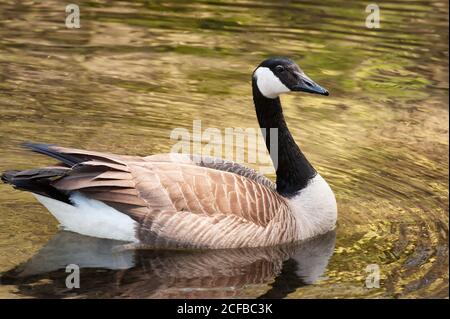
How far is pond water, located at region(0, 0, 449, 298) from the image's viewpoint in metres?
7.54

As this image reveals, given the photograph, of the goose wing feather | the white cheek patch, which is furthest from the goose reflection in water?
the white cheek patch

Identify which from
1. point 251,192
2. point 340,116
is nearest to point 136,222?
point 251,192

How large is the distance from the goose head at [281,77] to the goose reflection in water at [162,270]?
1.30 metres

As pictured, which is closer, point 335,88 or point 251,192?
point 251,192

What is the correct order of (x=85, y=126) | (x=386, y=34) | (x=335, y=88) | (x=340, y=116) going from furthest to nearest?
(x=386, y=34)
(x=335, y=88)
(x=340, y=116)
(x=85, y=126)

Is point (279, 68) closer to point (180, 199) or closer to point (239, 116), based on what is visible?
point (180, 199)

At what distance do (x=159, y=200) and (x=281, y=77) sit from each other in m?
1.50

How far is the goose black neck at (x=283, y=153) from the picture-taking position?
28.2ft

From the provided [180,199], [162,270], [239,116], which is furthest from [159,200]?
[239,116]

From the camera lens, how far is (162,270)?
24.9ft

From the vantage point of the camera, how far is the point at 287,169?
8.65 m

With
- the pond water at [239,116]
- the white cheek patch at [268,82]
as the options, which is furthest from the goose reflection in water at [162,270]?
the white cheek patch at [268,82]
